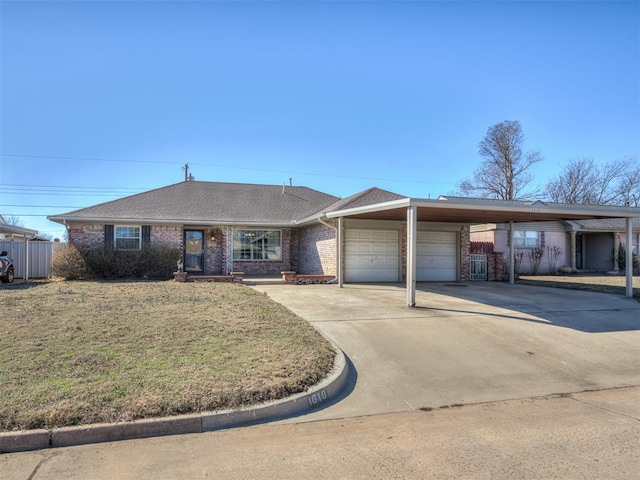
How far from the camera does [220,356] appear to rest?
584 cm

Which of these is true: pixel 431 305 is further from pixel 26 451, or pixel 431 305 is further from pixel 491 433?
pixel 26 451

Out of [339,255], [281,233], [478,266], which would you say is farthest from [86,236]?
[478,266]

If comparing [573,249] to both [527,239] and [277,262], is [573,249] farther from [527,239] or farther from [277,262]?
[277,262]

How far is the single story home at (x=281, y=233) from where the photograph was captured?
15875 mm

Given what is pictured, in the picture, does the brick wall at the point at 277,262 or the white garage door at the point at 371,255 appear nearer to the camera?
the white garage door at the point at 371,255

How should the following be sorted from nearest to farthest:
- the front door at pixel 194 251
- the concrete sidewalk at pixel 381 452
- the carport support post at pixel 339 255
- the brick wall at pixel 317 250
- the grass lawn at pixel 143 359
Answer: the concrete sidewalk at pixel 381 452 < the grass lawn at pixel 143 359 < the carport support post at pixel 339 255 < the brick wall at pixel 317 250 < the front door at pixel 194 251

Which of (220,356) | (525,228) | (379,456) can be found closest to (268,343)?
(220,356)

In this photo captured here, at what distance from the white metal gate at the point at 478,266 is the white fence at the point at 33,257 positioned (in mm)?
A: 18594

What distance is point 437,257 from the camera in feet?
56.3

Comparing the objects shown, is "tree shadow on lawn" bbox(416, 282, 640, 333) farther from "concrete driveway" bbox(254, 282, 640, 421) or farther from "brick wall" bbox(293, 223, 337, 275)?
"brick wall" bbox(293, 223, 337, 275)

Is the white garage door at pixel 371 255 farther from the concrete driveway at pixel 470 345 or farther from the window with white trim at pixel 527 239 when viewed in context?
the window with white trim at pixel 527 239

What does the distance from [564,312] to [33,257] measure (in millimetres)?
20256

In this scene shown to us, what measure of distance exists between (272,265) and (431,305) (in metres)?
10.4

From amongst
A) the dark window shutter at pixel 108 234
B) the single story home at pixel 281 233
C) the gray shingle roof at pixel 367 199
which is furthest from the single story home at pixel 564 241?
the dark window shutter at pixel 108 234
